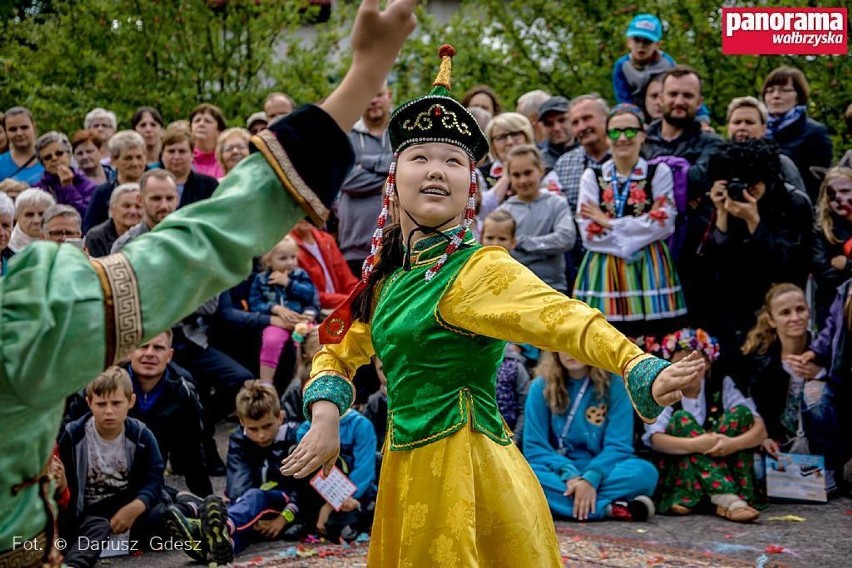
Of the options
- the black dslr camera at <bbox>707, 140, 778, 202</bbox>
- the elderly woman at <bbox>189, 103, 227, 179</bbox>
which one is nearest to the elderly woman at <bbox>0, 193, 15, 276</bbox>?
the elderly woman at <bbox>189, 103, 227, 179</bbox>

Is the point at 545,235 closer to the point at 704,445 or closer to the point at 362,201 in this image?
the point at 362,201

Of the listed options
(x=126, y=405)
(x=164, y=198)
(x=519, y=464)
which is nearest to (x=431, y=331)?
(x=519, y=464)

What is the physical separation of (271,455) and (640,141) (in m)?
2.95

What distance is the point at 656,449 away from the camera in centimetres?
671

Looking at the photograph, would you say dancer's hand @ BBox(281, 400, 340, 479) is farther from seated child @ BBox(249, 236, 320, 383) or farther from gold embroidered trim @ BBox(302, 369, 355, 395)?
seated child @ BBox(249, 236, 320, 383)

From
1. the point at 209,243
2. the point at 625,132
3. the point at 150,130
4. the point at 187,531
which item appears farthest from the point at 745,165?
the point at 209,243

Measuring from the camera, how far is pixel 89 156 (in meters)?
8.99

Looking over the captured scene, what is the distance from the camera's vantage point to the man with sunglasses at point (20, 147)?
905cm

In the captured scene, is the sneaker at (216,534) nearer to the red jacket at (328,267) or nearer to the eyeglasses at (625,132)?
the red jacket at (328,267)

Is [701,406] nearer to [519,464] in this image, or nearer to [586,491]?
[586,491]

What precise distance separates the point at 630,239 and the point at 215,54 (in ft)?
A: 21.5

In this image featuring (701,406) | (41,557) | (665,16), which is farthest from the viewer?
(665,16)

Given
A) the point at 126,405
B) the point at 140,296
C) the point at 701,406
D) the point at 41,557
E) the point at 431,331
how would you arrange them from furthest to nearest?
the point at 701,406
the point at 126,405
the point at 431,331
the point at 41,557
the point at 140,296

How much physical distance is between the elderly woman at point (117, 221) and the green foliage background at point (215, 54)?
13.7 ft
